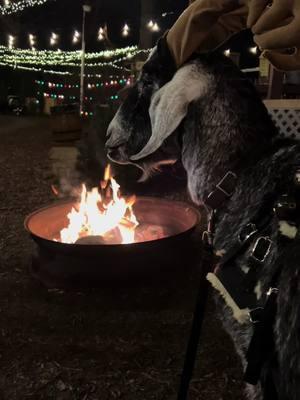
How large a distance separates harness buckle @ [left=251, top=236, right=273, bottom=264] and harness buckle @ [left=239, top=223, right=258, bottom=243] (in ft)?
0.27

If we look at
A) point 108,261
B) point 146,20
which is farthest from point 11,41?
point 108,261

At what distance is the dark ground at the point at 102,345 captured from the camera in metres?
3.04

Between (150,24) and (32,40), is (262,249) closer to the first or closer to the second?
(150,24)

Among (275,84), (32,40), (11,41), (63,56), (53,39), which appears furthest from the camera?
(32,40)

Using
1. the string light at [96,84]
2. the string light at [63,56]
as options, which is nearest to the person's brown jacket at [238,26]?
the string light at [96,84]

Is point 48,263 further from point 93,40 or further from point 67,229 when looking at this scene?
point 93,40

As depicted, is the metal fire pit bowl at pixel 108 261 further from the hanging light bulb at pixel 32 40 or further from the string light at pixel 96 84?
the hanging light bulb at pixel 32 40

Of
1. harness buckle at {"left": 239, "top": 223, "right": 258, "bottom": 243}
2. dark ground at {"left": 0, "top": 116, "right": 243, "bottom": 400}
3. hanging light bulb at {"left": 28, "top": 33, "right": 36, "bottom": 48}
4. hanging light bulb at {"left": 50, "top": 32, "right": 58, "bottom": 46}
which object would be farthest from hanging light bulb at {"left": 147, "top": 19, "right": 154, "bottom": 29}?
hanging light bulb at {"left": 28, "top": 33, "right": 36, "bottom": 48}

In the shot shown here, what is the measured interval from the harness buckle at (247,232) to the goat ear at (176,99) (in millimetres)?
707

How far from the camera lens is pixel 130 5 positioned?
21.5 m

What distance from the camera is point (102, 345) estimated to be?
350cm

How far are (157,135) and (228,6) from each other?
0.79m

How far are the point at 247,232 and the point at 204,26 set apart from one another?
123 cm

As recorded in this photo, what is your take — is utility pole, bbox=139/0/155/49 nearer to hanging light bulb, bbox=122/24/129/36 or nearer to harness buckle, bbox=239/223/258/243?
hanging light bulb, bbox=122/24/129/36
